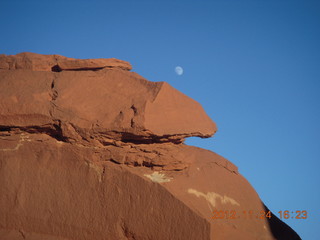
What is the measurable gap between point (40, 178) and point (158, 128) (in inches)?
75.1

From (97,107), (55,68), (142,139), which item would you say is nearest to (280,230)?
(142,139)

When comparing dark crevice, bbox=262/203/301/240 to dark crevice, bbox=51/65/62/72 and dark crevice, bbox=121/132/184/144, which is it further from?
dark crevice, bbox=51/65/62/72

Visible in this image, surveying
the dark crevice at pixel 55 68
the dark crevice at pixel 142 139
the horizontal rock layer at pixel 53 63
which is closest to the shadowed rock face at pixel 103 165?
the dark crevice at pixel 142 139

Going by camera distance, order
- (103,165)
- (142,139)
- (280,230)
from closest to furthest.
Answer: (103,165), (142,139), (280,230)

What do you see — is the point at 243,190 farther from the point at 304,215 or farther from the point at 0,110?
the point at 0,110

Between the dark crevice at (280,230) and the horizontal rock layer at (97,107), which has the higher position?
the horizontal rock layer at (97,107)

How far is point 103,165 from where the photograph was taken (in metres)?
4.68

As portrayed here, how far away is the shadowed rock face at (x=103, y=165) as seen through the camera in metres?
4.45

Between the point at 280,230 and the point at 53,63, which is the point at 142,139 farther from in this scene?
the point at 280,230

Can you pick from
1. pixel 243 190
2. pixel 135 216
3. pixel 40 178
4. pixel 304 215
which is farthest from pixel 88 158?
pixel 304 215

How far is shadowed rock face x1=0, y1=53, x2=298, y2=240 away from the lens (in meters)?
4.45

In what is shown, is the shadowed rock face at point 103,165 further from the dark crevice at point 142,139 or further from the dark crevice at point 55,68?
the dark crevice at point 55,68

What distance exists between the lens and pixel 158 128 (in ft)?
15.5

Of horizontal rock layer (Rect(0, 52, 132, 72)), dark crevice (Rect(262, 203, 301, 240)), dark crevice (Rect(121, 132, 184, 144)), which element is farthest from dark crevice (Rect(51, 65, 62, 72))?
dark crevice (Rect(262, 203, 301, 240))
